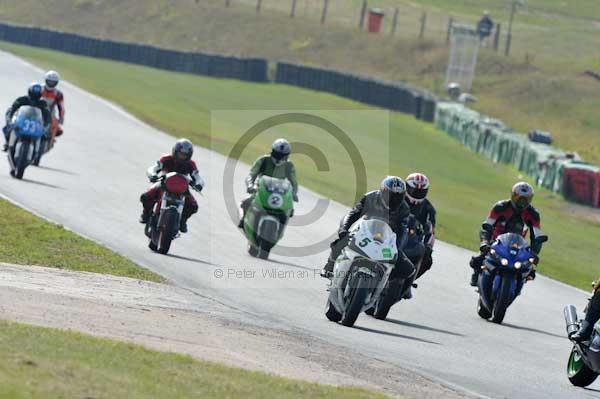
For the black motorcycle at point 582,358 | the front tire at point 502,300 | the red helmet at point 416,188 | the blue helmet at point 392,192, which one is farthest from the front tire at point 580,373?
the red helmet at point 416,188

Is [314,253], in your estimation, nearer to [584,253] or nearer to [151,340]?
[584,253]

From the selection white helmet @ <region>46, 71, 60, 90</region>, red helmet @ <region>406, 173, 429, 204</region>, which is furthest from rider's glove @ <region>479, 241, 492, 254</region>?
white helmet @ <region>46, 71, 60, 90</region>

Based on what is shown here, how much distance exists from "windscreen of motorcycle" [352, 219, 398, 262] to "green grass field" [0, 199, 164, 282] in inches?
111

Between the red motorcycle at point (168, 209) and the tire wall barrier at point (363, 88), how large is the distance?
120 feet

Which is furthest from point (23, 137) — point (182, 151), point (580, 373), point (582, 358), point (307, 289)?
point (582, 358)

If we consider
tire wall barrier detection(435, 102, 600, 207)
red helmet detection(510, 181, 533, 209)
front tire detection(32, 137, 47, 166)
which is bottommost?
tire wall barrier detection(435, 102, 600, 207)

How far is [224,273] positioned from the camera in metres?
17.9

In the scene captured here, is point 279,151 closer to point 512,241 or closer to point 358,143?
point 512,241

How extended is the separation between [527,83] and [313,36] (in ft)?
58.9

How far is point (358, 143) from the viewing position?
4447cm

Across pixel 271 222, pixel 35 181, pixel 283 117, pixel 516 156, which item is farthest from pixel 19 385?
pixel 283 117

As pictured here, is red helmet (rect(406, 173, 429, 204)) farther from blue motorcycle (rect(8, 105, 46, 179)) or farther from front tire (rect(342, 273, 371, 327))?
blue motorcycle (rect(8, 105, 46, 179))

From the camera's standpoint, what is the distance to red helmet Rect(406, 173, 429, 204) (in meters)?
16.5

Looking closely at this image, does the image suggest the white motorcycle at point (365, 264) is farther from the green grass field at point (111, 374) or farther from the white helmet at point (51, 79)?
the white helmet at point (51, 79)
